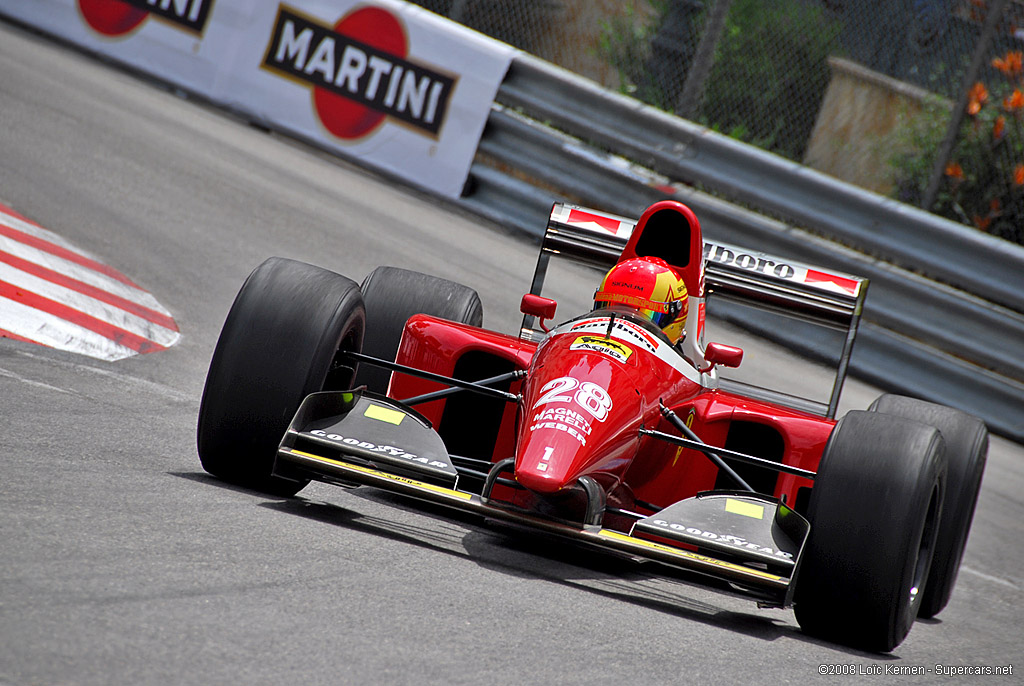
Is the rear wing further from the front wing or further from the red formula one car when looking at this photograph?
the front wing

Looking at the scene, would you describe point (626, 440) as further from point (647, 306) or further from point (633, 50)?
point (633, 50)

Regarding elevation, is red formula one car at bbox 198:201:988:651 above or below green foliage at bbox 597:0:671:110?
below

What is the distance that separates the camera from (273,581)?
3.41 m

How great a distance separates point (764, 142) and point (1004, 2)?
2.58 m

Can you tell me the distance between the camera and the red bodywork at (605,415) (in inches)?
168

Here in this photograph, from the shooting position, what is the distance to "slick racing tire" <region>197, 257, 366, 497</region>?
438 cm

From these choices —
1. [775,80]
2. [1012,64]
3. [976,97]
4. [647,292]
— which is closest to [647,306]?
[647,292]

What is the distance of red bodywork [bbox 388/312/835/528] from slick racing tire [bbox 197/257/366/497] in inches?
30.7

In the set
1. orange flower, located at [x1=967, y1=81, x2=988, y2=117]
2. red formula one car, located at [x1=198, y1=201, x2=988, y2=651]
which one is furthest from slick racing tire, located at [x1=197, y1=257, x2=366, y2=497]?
orange flower, located at [x1=967, y1=81, x2=988, y2=117]

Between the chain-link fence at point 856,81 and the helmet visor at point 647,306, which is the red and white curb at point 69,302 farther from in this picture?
the chain-link fence at point 856,81

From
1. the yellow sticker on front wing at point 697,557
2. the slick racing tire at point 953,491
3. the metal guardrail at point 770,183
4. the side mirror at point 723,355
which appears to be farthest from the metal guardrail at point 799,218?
the yellow sticker on front wing at point 697,557

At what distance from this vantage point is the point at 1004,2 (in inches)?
395

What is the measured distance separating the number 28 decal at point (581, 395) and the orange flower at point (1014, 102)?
7.56 m

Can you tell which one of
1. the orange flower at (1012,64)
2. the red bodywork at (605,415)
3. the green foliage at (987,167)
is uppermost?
the orange flower at (1012,64)
